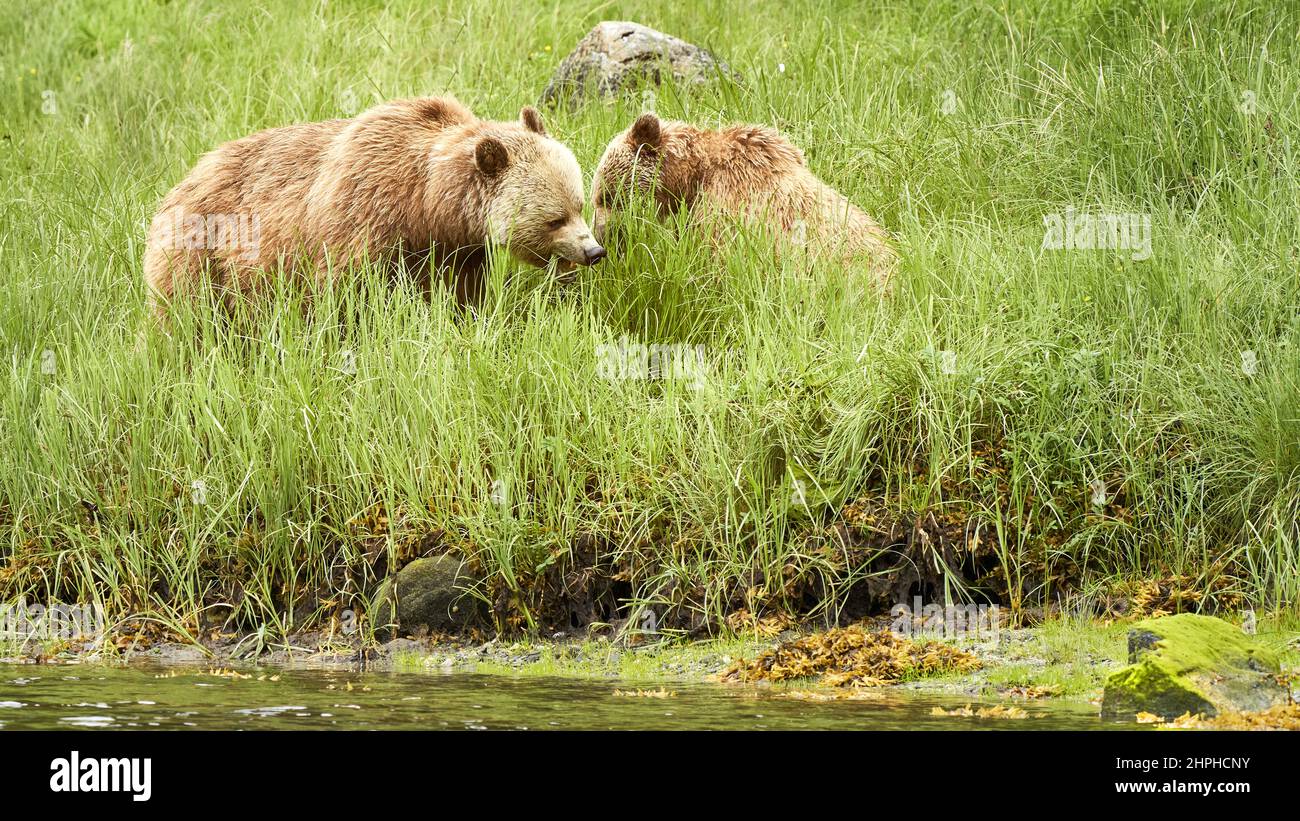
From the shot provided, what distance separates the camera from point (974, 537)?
20.7 ft

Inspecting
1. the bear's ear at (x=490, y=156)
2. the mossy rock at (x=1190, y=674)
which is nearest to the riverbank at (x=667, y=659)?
the mossy rock at (x=1190, y=674)

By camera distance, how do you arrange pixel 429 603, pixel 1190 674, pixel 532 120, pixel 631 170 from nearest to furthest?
pixel 1190 674 → pixel 429 603 → pixel 532 120 → pixel 631 170

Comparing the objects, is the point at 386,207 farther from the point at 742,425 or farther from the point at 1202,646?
the point at 1202,646

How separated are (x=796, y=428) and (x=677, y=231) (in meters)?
2.28

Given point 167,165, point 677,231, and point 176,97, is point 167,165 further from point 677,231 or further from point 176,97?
point 677,231

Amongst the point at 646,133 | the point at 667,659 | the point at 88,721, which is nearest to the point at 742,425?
the point at 667,659

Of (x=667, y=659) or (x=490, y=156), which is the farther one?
(x=490, y=156)

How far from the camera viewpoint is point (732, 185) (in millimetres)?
8398

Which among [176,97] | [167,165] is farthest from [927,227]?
[176,97]

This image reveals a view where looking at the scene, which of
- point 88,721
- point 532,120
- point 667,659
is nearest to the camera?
point 88,721

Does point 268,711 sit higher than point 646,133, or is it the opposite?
point 646,133

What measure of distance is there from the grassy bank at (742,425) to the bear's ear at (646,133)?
70 centimetres

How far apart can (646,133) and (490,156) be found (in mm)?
1045

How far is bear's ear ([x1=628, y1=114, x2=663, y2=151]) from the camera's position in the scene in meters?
8.41
